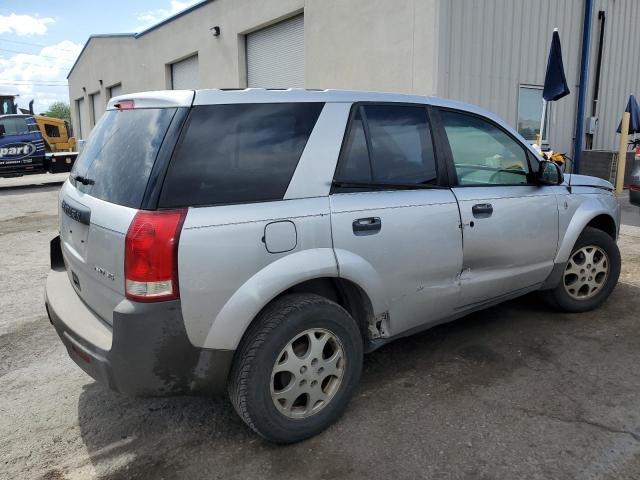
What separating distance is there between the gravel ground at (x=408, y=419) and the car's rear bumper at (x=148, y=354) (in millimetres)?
481

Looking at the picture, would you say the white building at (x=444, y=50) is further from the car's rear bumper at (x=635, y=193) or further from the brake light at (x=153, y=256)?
the brake light at (x=153, y=256)

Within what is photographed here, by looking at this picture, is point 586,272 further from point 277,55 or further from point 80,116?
point 80,116

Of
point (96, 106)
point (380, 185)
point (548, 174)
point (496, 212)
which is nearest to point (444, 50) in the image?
point (548, 174)

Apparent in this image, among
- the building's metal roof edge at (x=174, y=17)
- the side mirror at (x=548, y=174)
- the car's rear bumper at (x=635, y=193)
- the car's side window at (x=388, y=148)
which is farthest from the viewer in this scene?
the building's metal roof edge at (x=174, y=17)

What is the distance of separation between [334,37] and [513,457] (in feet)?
36.1

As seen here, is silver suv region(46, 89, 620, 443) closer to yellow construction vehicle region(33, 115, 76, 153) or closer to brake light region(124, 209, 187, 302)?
brake light region(124, 209, 187, 302)

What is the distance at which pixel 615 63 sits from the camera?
12891mm

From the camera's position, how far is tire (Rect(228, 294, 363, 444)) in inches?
98.5

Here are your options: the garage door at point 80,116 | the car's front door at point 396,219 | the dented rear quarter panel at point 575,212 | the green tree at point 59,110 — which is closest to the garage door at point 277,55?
the dented rear quarter panel at point 575,212

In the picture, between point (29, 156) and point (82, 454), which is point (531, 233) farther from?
point (29, 156)

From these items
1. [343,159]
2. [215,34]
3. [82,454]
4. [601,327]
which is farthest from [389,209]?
[215,34]

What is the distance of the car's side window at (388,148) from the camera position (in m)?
2.96

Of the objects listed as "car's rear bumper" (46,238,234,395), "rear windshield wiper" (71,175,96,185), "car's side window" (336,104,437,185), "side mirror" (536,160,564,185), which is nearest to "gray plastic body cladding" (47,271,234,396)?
"car's rear bumper" (46,238,234,395)

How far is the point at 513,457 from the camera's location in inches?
102
